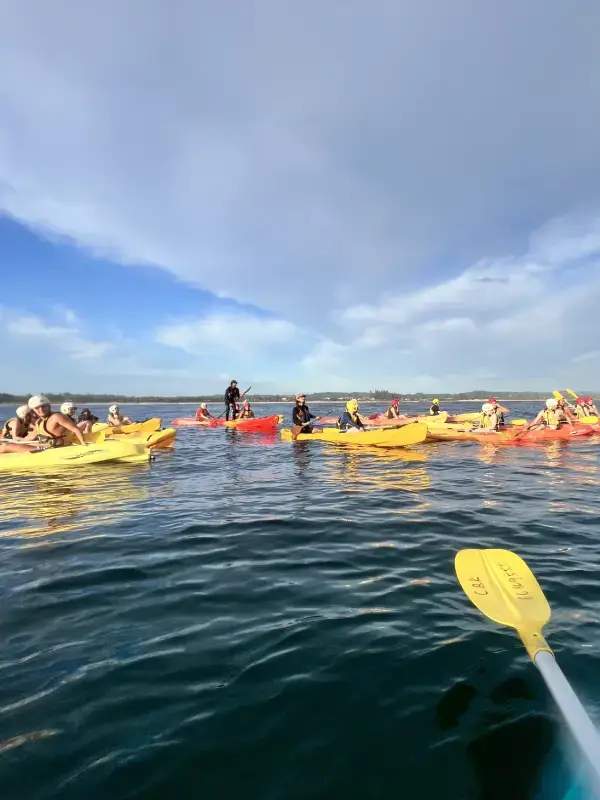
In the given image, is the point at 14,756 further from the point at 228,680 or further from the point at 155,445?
the point at 155,445

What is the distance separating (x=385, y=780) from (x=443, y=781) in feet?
1.08

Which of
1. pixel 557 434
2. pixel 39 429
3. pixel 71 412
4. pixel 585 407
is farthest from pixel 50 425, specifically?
pixel 585 407

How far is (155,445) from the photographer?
17.3m

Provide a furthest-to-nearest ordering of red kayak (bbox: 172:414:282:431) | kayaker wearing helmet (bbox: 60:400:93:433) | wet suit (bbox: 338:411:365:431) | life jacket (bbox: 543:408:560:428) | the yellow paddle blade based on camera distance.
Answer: red kayak (bbox: 172:414:282:431) → life jacket (bbox: 543:408:560:428) → wet suit (bbox: 338:411:365:431) → kayaker wearing helmet (bbox: 60:400:93:433) → the yellow paddle blade

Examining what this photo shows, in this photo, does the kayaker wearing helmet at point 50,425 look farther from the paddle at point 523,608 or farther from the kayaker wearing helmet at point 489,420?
the kayaker wearing helmet at point 489,420

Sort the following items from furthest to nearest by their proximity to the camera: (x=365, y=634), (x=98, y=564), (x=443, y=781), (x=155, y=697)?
1. (x=98, y=564)
2. (x=365, y=634)
3. (x=155, y=697)
4. (x=443, y=781)

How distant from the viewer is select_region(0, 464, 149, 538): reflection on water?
751 centimetres

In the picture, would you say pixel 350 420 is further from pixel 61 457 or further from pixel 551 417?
pixel 61 457

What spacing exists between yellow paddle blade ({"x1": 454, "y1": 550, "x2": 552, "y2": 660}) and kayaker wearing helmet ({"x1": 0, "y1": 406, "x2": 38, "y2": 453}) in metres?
12.6

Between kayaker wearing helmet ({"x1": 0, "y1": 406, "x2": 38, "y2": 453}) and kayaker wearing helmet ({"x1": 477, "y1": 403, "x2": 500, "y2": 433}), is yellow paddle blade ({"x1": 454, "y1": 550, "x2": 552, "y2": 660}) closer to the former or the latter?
kayaker wearing helmet ({"x1": 0, "y1": 406, "x2": 38, "y2": 453})

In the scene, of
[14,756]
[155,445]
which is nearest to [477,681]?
[14,756]

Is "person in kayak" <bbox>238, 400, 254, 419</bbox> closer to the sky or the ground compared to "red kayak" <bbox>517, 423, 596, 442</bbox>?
closer to the sky

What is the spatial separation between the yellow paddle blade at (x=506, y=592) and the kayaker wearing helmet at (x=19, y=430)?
497 inches

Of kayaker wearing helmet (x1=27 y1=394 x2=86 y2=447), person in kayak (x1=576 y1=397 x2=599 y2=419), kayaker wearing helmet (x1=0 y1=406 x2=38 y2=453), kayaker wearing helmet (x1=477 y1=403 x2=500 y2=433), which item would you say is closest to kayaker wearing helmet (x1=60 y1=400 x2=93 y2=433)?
kayaker wearing helmet (x1=27 y1=394 x2=86 y2=447)
